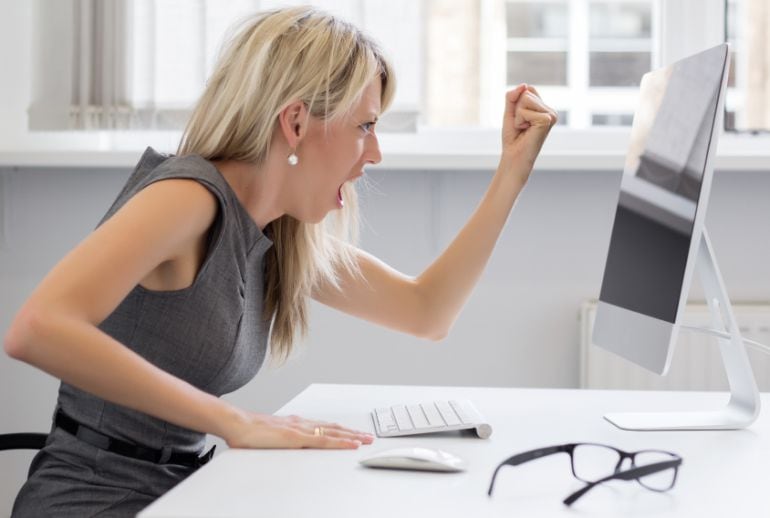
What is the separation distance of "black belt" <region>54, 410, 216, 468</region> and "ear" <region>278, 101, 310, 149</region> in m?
0.45

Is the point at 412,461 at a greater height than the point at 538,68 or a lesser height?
lesser

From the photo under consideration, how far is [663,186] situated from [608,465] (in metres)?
0.41

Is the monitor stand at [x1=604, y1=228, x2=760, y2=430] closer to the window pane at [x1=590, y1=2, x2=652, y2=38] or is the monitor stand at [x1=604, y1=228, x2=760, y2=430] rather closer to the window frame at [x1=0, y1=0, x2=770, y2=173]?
the window frame at [x1=0, y1=0, x2=770, y2=173]

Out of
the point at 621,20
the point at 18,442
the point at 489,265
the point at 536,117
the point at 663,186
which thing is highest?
the point at 621,20

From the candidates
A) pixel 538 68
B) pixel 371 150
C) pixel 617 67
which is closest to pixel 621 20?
pixel 617 67

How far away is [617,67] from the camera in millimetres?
2553


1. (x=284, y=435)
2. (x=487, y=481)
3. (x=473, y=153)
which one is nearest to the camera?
(x=487, y=481)

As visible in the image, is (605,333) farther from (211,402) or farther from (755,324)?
(755,324)

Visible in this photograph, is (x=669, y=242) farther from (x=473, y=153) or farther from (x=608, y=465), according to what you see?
(x=473, y=153)

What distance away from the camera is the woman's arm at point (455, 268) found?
1.60 meters

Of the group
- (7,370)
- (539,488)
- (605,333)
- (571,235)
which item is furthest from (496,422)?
(7,370)

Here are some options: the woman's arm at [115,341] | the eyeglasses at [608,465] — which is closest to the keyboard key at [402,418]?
the woman's arm at [115,341]

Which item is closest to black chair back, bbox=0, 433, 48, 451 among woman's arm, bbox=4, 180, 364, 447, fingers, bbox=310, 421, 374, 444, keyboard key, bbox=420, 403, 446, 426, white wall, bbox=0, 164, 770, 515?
woman's arm, bbox=4, 180, 364, 447

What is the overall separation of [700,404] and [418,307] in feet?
1.61
